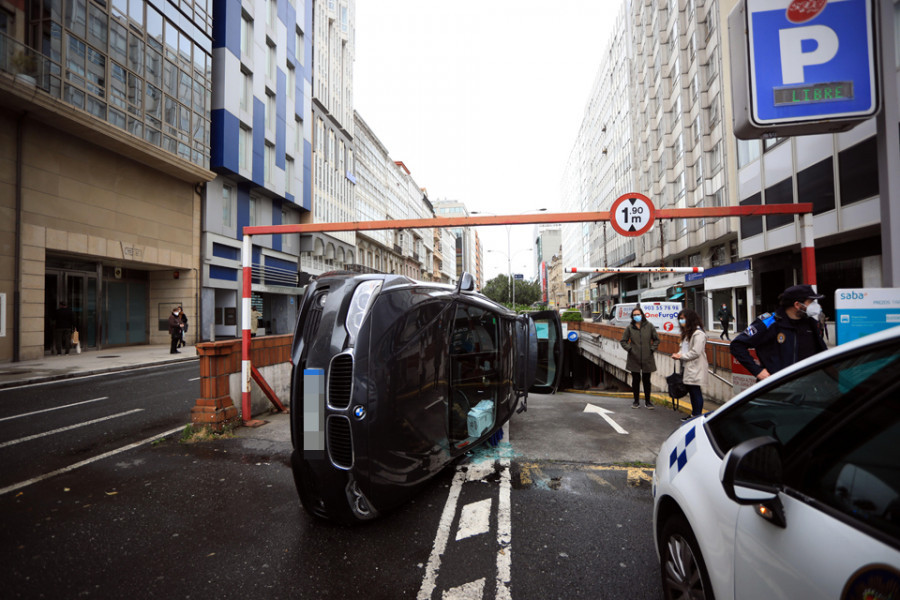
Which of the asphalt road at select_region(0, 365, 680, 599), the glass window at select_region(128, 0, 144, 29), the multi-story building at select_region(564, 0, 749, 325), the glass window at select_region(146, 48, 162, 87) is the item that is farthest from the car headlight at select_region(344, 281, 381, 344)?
the multi-story building at select_region(564, 0, 749, 325)

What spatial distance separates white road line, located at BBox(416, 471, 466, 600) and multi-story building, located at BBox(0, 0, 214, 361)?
17.1 m

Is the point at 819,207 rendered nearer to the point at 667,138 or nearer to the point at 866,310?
the point at 866,310

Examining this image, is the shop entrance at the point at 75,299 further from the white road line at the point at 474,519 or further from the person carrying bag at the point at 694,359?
the person carrying bag at the point at 694,359

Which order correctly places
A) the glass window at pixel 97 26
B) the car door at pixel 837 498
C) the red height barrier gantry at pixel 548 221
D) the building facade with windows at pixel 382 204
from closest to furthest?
the car door at pixel 837 498, the red height barrier gantry at pixel 548 221, the glass window at pixel 97 26, the building facade with windows at pixel 382 204

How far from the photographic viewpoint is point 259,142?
2609 cm

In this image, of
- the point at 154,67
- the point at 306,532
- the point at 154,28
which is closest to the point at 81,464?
the point at 306,532

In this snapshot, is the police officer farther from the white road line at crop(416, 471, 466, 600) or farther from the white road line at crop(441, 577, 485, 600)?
the white road line at crop(441, 577, 485, 600)

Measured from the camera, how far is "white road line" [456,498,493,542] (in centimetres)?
304

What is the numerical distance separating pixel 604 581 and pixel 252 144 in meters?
28.9

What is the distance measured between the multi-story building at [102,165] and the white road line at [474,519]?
17389mm

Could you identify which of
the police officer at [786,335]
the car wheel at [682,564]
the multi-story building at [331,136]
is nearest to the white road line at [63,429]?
the car wheel at [682,564]

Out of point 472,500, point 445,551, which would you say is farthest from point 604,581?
point 472,500

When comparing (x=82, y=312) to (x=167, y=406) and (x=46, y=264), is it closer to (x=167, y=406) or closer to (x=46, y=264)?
(x=46, y=264)

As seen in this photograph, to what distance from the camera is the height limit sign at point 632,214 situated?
18.2ft
